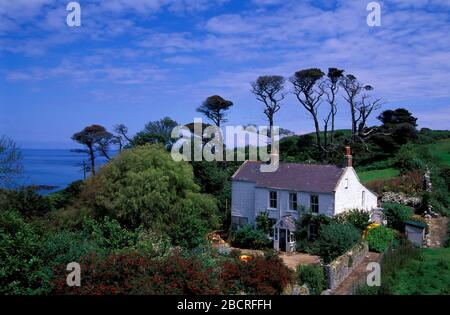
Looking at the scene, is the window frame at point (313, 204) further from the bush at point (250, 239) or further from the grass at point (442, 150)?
the grass at point (442, 150)

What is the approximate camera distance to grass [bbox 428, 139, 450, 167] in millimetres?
43656

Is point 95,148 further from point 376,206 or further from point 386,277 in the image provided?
point 386,277

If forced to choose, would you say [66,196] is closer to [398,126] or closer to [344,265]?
[344,265]

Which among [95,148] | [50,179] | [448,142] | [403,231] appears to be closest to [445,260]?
[403,231]

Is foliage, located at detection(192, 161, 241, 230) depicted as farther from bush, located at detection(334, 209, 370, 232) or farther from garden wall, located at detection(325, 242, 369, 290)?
garden wall, located at detection(325, 242, 369, 290)

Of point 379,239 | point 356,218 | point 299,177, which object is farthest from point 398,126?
point 379,239

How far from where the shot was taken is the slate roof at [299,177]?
2897 centimetres

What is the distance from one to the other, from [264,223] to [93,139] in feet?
105

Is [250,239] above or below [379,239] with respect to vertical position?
below

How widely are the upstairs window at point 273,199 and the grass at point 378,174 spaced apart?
12255 millimetres

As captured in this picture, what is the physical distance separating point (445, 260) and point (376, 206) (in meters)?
11.8

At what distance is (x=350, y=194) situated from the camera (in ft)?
97.3

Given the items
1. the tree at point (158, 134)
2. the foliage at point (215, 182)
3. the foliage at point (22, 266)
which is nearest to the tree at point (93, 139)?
the tree at point (158, 134)

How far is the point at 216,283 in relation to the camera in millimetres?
14516
